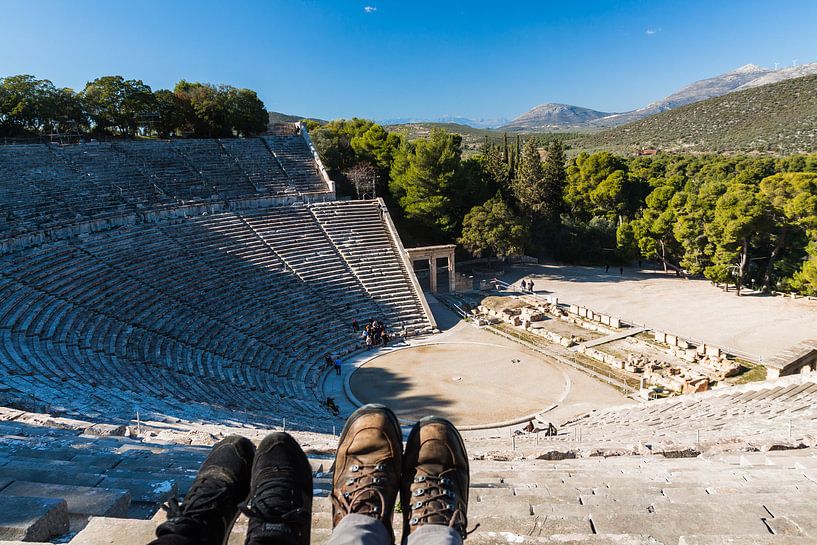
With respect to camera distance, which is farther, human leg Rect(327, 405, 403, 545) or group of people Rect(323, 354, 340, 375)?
group of people Rect(323, 354, 340, 375)

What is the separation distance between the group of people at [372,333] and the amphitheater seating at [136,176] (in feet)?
32.6

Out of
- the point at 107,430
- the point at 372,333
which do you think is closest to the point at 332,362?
the point at 372,333

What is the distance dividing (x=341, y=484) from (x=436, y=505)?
65 centimetres

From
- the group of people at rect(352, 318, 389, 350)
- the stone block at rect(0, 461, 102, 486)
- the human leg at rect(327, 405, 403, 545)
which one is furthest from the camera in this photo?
the group of people at rect(352, 318, 389, 350)

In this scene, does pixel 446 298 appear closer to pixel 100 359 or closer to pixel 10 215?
pixel 100 359

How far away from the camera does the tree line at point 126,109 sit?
1085 inches

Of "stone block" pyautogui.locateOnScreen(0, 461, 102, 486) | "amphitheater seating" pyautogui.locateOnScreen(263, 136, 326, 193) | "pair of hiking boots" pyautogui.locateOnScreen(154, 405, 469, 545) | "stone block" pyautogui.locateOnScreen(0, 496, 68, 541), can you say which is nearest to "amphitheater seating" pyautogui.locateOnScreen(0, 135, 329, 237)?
"amphitheater seating" pyautogui.locateOnScreen(263, 136, 326, 193)

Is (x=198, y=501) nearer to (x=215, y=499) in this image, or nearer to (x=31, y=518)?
(x=215, y=499)

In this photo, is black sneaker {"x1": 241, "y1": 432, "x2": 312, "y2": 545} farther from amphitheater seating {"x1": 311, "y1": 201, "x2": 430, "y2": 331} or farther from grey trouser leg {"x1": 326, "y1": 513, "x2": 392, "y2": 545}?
amphitheater seating {"x1": 311, "y1": 201, "x2": 430, "y2": 331}

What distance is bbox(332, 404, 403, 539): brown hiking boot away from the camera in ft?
10.6

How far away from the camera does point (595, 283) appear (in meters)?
28.2

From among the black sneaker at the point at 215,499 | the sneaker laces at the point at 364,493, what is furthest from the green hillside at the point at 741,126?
the black sneaker at the point at 215,499

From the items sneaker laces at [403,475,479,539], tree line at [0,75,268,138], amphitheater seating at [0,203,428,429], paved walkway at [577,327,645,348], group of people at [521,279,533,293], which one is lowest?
paved walkway at [577,327,645,348]

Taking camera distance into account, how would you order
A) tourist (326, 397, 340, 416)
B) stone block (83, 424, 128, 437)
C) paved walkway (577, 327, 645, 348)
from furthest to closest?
paved walkway (577, 327, 645, 348) → tourist (326, 397, 340, 416) → stone block (83, 424, 128, 437)
